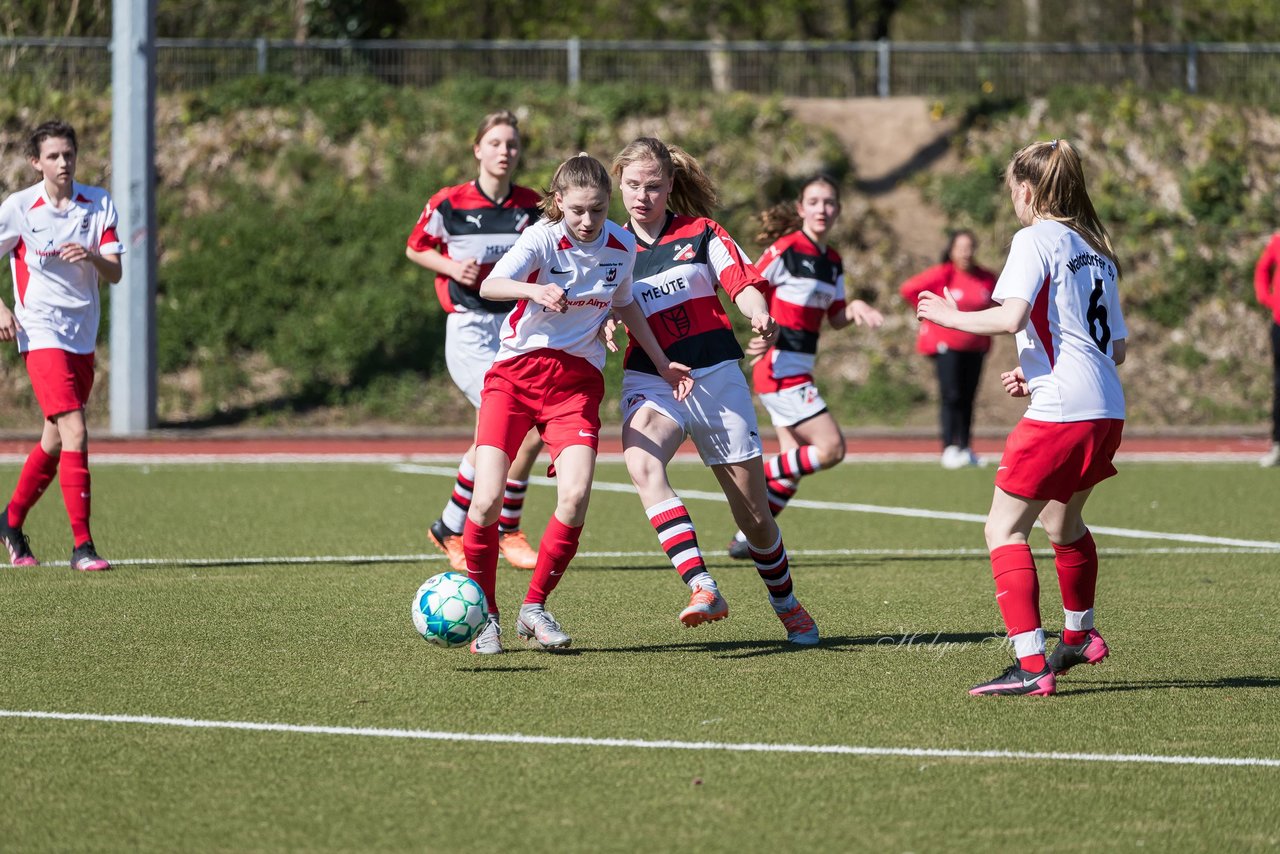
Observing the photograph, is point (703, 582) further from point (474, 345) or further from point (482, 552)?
point (474, 345)

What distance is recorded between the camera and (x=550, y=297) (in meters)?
6.02

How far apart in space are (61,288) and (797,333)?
3992 mm

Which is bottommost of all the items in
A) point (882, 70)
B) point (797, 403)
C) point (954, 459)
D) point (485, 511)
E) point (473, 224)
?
point (954, 459)

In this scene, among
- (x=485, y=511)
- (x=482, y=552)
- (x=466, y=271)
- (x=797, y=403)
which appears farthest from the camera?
(x=797, y=403)

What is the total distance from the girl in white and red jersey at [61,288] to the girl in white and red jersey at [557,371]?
2933 millimetres

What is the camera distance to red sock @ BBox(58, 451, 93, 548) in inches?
335

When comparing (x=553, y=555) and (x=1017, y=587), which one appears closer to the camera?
(x=1017, y=587)

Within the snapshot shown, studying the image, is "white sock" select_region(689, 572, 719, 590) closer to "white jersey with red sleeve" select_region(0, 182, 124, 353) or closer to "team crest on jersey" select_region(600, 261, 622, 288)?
"team crest on jersey" select_region(600, 261, 622, 288)

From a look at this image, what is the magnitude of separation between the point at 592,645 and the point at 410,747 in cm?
177

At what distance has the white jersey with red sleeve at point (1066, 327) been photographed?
554cm

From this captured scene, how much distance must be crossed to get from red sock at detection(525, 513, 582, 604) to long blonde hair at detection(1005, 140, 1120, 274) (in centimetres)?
212

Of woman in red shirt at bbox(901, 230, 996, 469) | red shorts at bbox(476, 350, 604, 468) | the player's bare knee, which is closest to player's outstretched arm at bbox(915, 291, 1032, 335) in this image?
red shorts at bbox(476, 350, 604, 468)

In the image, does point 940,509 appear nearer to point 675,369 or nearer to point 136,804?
point 675,369

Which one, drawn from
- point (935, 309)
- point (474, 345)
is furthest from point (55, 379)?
point (935, 309)
